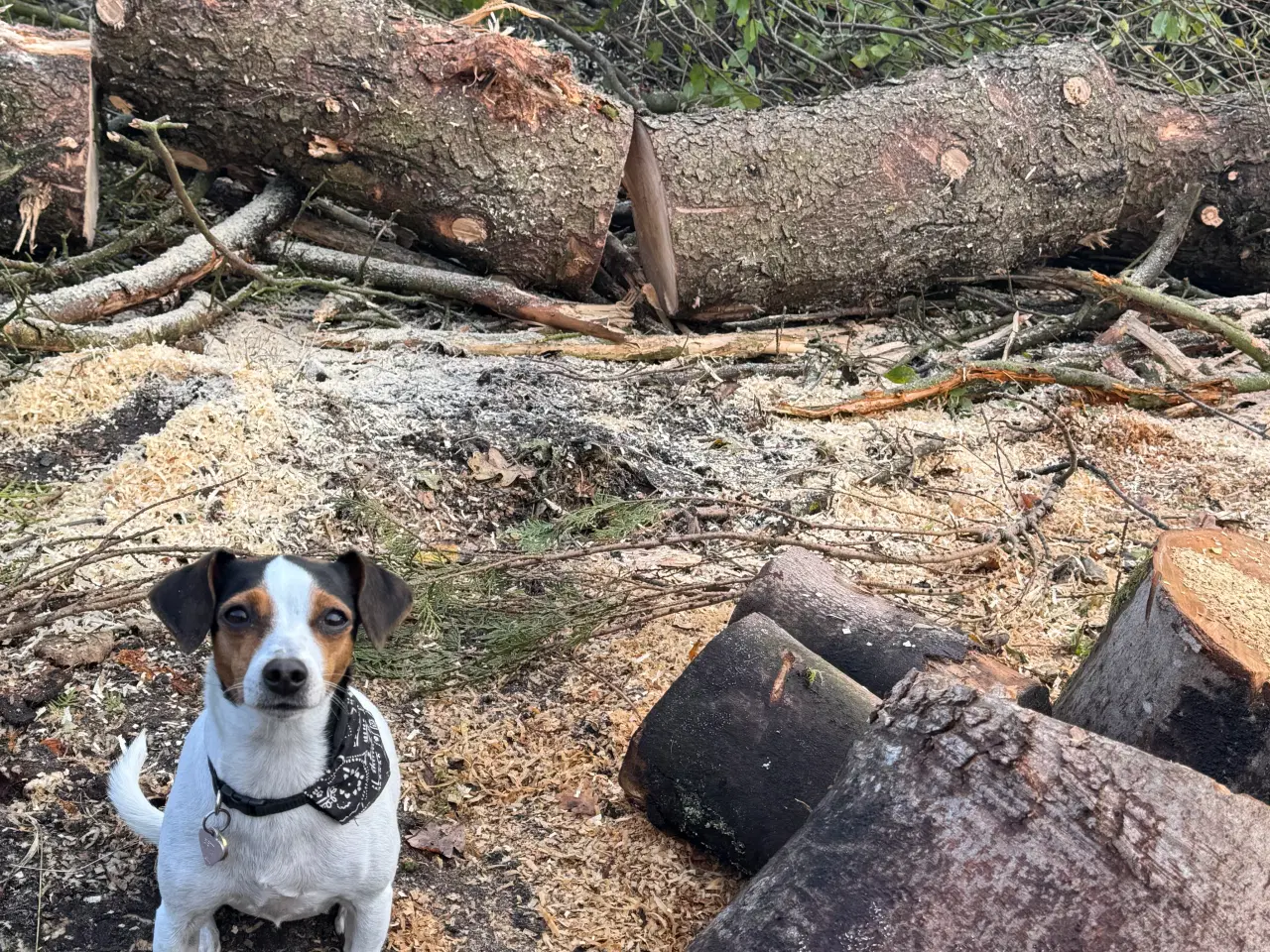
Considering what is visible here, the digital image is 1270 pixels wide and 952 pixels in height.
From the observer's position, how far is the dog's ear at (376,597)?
2.11 metres

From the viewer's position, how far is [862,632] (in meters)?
2.81

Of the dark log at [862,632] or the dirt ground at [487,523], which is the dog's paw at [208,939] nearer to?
the dirt ground at [487,523]

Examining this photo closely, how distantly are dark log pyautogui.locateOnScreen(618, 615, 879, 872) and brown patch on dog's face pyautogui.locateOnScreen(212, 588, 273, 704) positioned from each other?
3.09 feet

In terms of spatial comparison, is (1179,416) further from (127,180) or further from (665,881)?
(127,180)

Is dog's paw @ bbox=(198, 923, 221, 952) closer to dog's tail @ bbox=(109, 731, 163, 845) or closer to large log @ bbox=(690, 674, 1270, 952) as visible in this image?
dog's tail @ bbox=(109, 731, 163, 845)

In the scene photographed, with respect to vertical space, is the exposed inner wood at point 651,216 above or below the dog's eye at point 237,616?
below

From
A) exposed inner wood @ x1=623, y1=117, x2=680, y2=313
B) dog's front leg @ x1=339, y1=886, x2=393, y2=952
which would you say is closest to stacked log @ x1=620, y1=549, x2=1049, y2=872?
dog's front leg @ x1=339, y1=886, x2=393, y2=952

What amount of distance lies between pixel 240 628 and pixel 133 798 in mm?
607

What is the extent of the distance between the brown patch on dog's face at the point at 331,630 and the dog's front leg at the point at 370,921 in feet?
1.39

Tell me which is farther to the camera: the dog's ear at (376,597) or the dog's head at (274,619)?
the dog's ear at (376,597)

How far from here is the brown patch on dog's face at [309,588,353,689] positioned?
2.03 metres

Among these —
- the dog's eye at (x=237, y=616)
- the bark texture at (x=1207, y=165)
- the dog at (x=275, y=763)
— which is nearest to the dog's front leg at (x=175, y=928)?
the dog at (x=275, y=763)

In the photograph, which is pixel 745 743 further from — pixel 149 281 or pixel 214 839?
pixel 149 281

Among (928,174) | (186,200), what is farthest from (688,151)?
(186,200)
